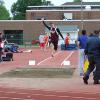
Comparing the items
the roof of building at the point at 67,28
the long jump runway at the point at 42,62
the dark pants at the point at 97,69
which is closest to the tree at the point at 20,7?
the roof of building at the point at 67,28

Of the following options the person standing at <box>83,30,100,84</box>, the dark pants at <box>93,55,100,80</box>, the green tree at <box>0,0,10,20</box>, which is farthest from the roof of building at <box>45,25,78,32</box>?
the green tree at <box>0,0,10,20</box>

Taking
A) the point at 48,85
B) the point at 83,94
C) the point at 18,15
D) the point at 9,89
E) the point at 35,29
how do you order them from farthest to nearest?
the point at 18,15 < the point at 35,29 < the point at 48,85 < the point at 9,89 < the point at 83,94

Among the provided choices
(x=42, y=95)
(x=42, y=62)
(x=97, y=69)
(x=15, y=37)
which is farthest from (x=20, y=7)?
(x=42, y=95)

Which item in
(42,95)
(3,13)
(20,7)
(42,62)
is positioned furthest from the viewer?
(3,13)

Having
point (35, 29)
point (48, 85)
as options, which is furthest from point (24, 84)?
point (35, 29)

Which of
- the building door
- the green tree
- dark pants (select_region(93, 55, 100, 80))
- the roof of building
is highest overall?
the green tree

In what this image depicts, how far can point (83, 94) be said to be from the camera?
15.0 m

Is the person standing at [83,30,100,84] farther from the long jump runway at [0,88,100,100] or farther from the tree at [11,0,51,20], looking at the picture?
the tree at [11,0,51,20]

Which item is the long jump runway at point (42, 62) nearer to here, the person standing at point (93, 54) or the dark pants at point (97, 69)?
the person standing at point (93, 54)

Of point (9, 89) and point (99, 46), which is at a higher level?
point (99, 46)

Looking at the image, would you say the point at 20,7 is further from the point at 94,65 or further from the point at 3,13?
the point at 94,65

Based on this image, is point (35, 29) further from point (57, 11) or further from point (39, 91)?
point (39, 91)

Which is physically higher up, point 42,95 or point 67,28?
point 67,28

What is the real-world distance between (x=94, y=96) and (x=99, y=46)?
3703mm
